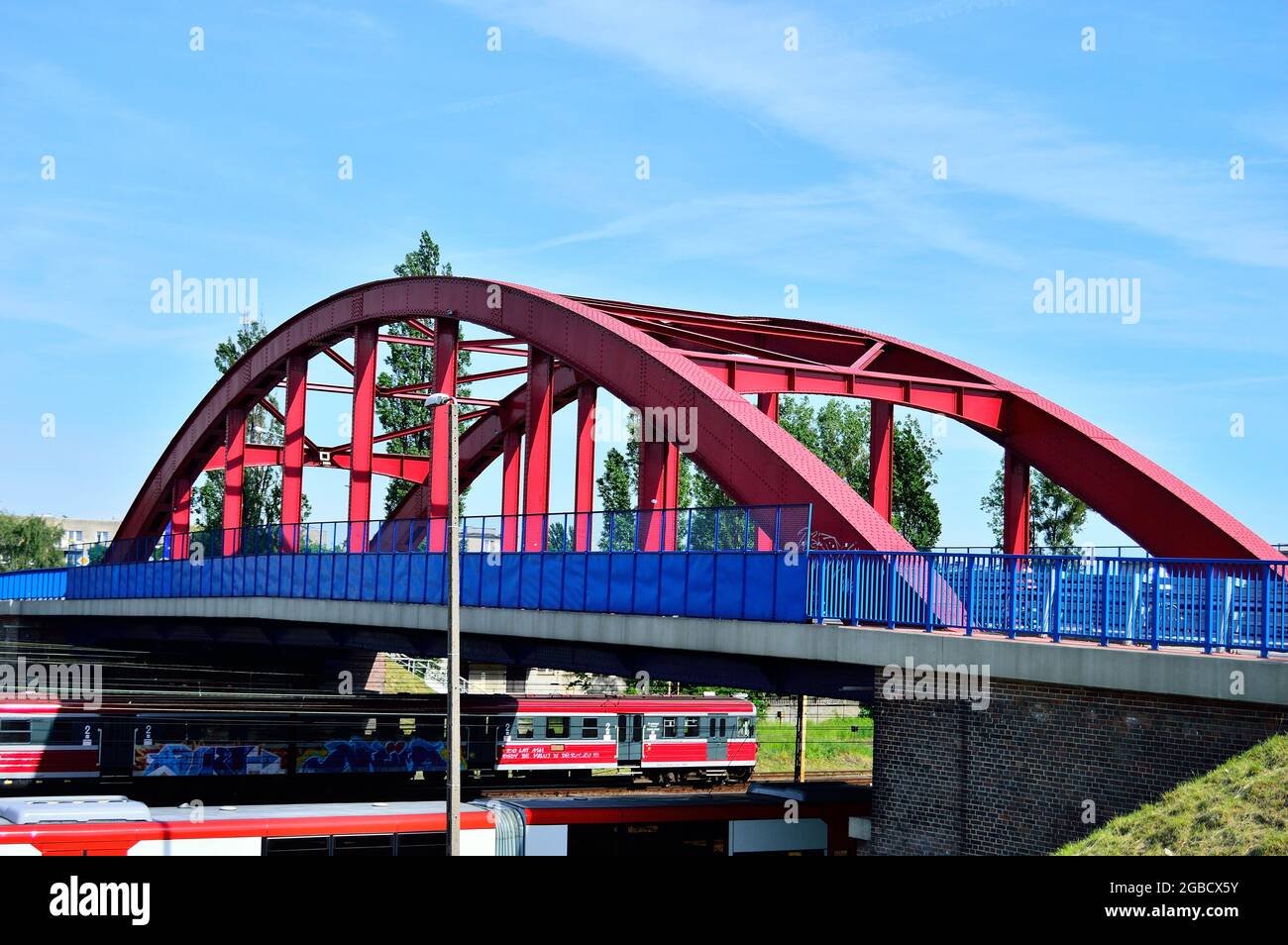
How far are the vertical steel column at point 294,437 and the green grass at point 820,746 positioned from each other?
21035mm

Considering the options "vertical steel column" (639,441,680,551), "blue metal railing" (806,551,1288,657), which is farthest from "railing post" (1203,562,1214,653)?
"vertical steel column" (639,441,680,551)

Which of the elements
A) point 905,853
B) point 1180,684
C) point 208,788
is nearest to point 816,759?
point 208,788

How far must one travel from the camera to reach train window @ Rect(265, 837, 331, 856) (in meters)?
24.6

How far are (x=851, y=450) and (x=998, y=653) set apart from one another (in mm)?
67745

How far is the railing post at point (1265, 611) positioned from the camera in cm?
1705

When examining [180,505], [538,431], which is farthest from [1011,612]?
[180,505]

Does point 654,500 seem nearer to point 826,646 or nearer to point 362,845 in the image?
point 826,646

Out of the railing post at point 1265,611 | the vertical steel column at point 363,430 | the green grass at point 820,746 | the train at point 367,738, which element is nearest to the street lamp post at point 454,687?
the railing post at point 1265,611

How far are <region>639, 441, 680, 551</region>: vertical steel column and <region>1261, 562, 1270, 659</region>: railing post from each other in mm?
11489

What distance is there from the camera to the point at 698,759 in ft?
160

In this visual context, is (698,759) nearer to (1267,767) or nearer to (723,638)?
(723,638)

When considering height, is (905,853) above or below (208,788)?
above

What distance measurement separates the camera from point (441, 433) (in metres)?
36.5
